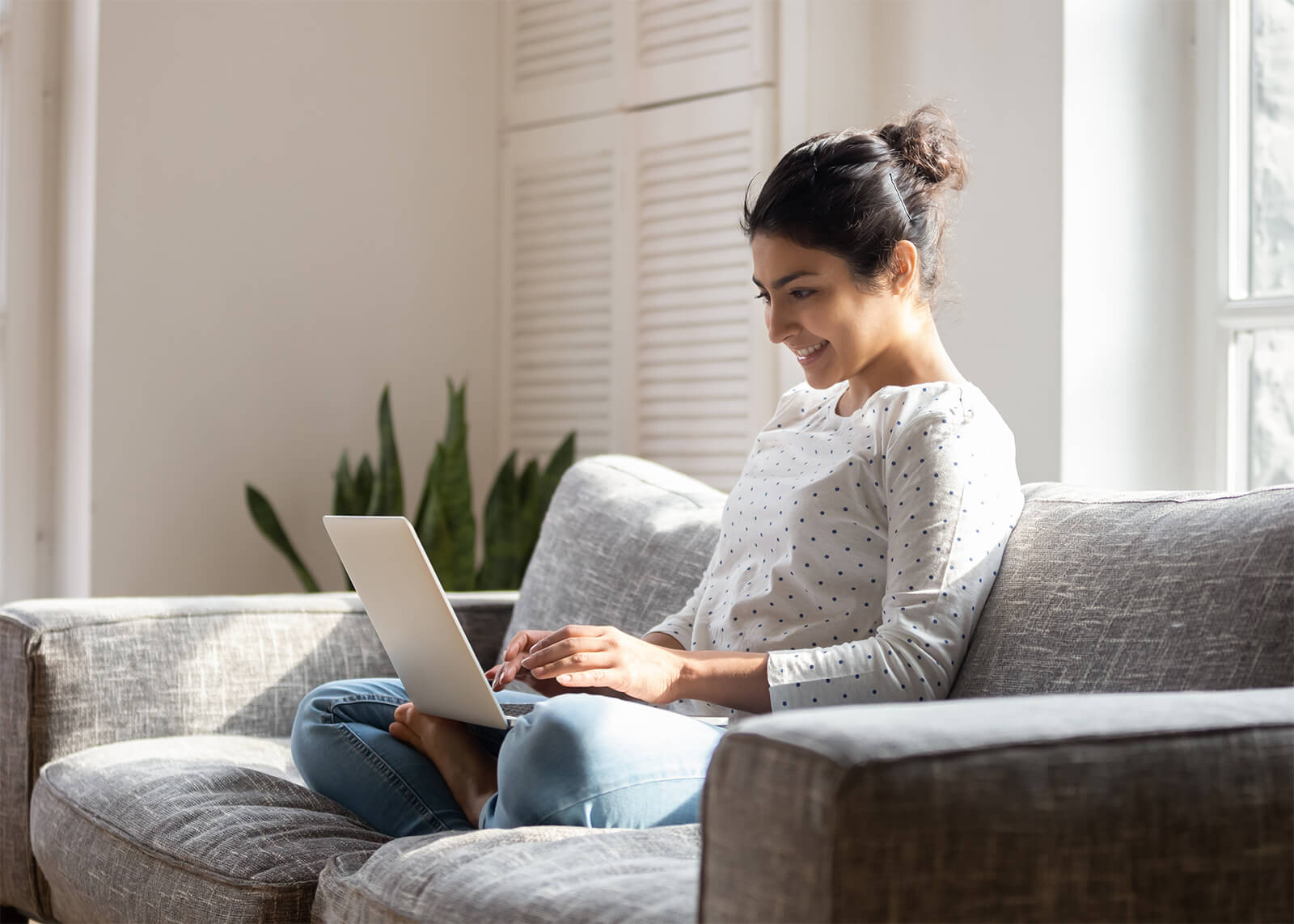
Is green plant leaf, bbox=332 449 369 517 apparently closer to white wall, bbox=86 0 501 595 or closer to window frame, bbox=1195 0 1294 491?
white wall, bbox=86 0 501 595

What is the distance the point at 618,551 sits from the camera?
6.87ft

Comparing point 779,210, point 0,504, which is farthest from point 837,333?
point 0,504

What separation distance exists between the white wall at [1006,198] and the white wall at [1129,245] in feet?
Answer: 0.11

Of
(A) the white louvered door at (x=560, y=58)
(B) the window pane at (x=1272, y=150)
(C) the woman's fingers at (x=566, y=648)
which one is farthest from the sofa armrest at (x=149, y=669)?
(A) the white louvered door at (x=560, y=58)

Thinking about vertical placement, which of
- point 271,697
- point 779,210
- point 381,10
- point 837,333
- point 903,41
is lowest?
point 271,697

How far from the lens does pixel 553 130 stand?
11.6 ft

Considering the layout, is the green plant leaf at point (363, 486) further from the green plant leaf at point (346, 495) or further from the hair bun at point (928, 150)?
the hair bun at point (928, 150)

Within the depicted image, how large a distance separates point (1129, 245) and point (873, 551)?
1.24m

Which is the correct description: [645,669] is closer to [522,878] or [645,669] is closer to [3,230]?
[522,878]

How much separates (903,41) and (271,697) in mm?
1732

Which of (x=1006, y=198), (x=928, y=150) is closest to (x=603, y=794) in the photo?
(x=928, y=150)

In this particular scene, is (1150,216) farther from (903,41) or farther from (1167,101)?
(903,41)

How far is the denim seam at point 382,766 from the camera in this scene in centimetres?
153

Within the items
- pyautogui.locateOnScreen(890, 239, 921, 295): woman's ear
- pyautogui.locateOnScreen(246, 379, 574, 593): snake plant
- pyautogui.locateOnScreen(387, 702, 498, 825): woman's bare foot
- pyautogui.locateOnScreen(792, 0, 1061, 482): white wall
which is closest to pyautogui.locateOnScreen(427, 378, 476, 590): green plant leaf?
pyautogui.locateOnScreen(246, 379, 574, 593): snake plant
